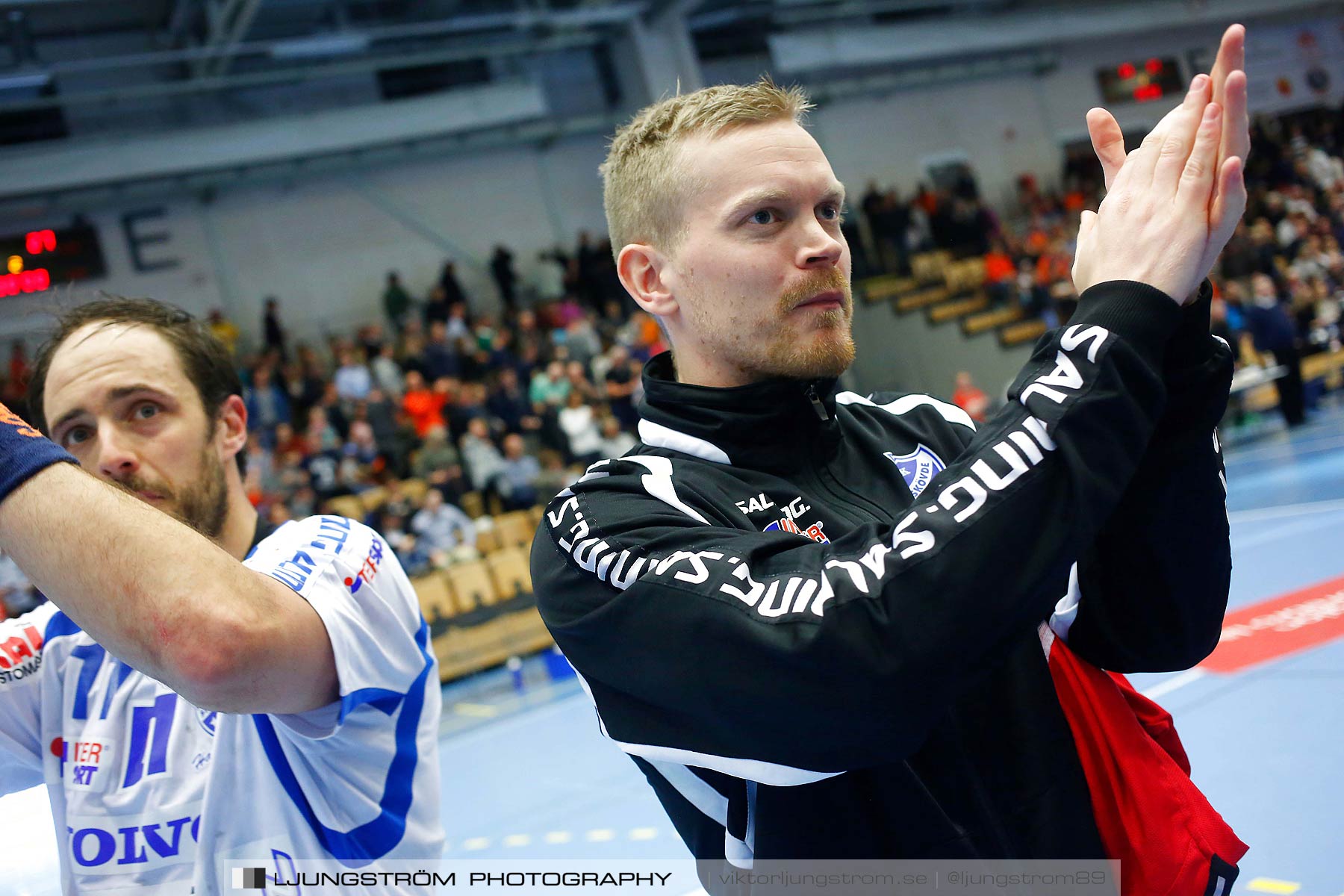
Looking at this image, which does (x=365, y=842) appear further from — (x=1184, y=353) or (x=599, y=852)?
(x=599, y=852)

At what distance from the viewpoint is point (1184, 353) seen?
118cm

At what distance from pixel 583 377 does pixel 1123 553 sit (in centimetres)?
1318

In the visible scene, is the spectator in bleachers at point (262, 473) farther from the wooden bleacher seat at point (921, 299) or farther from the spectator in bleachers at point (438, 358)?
the wooden bleacher seat at point (921, 299)

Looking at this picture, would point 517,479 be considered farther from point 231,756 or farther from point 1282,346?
point 231,756

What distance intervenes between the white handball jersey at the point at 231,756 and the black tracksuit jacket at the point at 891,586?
418 mm

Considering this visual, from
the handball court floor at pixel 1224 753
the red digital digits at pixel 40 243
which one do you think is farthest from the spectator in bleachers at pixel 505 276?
the handball court floor at pixel 1224 753

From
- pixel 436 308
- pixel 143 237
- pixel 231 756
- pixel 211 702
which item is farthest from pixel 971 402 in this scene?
pixel 211 702

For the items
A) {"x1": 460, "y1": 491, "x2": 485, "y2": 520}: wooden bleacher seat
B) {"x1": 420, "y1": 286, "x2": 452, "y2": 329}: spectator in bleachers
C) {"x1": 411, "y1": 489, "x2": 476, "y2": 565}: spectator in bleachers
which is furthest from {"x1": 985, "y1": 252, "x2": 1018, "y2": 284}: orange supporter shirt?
{"x1": 411, "y1": 489, "x2": 476, "y2": 565}: spectator in bleachers

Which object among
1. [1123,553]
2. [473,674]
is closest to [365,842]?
[1123,553]

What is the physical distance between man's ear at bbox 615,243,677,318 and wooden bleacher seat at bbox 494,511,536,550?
383 inches

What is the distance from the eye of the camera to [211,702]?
1077mm

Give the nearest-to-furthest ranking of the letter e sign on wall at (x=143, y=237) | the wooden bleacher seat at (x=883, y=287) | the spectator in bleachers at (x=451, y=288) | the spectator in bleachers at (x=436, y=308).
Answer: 1. the letter e sign on wall at (x=143, y=237)
2. the spectator in bleachers at (x=436, y=308)
3. the spectator in bleachers at (x=451, y=288)
4. the wooden bleacher seat at (x=883, y=287)

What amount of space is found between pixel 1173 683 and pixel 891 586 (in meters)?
4.64

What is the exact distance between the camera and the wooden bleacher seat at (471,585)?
966 cm
